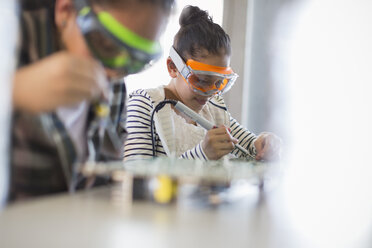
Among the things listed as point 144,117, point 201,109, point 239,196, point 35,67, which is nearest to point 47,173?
point 35,67

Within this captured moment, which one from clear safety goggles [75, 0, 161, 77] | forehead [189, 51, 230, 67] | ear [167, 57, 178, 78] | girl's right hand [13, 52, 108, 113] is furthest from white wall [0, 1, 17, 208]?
ear [167, 57, 178, 78]

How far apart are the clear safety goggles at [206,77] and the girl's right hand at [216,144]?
167 mm

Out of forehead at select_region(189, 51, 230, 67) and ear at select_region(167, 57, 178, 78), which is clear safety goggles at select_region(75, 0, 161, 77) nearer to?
forehead at select_region(189, 51, 230, 67)

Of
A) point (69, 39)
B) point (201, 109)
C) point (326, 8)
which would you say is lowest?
point (201, 109)

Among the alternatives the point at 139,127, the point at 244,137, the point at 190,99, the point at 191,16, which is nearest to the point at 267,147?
the point at 244,137

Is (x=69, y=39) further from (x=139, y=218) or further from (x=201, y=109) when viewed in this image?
(x=201, y=109)

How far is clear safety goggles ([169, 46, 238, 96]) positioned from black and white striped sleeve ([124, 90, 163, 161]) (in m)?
0.17

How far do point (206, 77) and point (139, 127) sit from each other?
27cm

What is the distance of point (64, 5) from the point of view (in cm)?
57

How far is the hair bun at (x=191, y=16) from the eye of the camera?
1.37m

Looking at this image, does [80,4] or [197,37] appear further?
[197,37]

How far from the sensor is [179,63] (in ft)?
4.04

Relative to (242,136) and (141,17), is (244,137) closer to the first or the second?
(242,136)

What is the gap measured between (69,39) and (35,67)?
0.44 feet
